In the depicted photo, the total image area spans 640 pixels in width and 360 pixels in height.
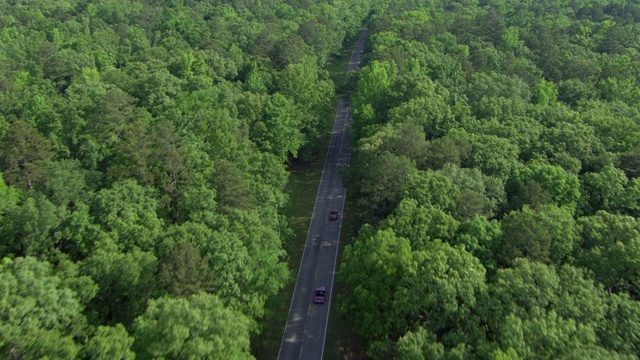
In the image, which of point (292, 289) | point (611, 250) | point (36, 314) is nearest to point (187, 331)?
point (36, 314)

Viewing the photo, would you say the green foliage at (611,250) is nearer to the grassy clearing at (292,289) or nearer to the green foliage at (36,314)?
the grassy clearing at (292,289)

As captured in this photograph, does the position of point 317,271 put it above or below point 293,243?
below

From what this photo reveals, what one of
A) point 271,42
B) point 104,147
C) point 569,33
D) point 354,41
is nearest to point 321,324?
point 104,147

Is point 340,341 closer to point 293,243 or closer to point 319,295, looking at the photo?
point 319,295

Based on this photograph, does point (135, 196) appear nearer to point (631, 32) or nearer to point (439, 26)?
point (439, 26)

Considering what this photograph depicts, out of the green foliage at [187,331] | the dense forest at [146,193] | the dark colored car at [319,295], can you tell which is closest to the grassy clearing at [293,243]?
the dense forest at [146,193]

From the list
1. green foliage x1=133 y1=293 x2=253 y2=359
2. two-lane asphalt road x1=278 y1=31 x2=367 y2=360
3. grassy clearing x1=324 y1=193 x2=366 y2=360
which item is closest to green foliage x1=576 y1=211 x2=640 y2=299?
grassy clearing x1=324 y1=193 x2=366 y2=360
